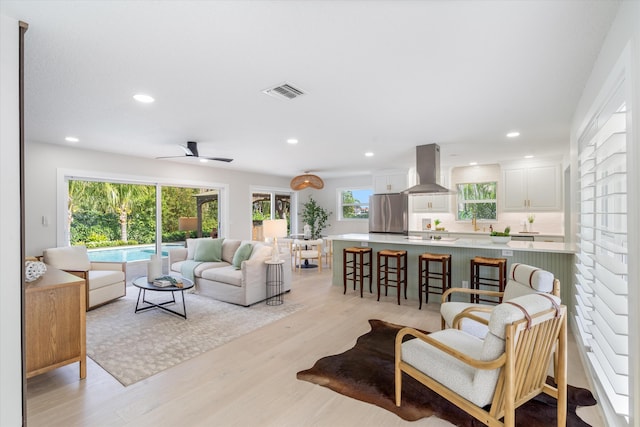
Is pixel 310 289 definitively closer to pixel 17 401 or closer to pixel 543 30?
pixel 17 401

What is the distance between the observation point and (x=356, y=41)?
1934 mm

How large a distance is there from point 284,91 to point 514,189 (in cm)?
574

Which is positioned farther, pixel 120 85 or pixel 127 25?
pixel 120 85

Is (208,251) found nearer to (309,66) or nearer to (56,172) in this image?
(56,172)

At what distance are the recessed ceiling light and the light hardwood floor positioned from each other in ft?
8.09

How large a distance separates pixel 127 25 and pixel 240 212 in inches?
246

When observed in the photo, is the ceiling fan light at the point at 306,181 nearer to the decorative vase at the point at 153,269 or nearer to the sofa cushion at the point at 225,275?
the sofa cushion at the point at 225,275

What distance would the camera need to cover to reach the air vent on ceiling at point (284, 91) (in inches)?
104

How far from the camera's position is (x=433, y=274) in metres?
4.63

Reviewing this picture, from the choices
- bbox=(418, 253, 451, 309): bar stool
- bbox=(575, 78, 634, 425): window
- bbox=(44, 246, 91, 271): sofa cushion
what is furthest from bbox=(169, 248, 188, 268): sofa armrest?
bbox=(575, 78, 634, 425): window

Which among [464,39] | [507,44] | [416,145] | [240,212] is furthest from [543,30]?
[240,212]

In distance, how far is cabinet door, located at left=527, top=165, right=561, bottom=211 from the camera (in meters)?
5.93

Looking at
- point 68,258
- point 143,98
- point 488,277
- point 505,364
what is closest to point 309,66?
point 143,98

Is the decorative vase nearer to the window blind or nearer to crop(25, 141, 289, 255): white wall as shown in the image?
crop(25, 141, 289, 255): white wall
